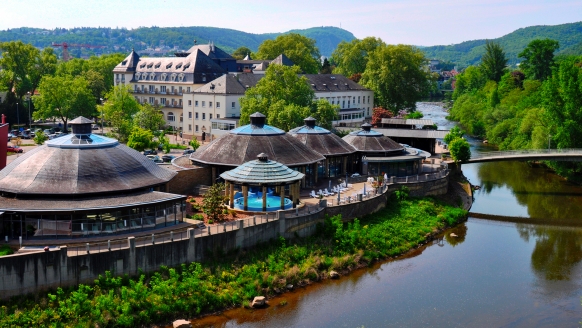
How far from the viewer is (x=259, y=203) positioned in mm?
43469

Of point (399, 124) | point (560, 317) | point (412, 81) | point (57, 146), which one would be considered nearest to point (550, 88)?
point (399, 124)

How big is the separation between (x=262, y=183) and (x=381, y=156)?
70.4 feet

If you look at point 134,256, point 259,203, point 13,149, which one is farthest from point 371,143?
point 13,149

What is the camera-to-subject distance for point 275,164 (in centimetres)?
4356

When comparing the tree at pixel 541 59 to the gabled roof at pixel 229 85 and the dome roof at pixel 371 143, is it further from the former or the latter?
the dome roof at pixel 371 143

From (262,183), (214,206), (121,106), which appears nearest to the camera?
(214,206)

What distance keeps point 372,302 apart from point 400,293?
2253 millimetres

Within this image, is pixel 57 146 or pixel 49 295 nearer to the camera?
pixel 49 295

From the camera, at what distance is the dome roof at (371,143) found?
6022 cm

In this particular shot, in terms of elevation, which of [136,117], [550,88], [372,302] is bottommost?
[372,302]

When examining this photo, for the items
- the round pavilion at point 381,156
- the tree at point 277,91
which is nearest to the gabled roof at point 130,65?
the tree at point 277,91

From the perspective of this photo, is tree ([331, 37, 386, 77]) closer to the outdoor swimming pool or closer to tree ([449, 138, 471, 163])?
tree ([449, 138, 471, 163])

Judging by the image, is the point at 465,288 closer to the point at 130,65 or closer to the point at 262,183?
the point at 262,183

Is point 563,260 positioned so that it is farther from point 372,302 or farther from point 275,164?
point 275,164
